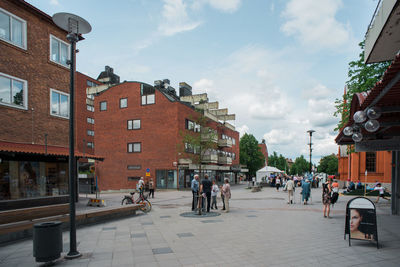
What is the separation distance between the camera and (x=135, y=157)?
3631 centimetres

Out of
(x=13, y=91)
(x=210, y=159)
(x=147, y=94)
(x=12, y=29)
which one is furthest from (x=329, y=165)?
(x=12, y=29)

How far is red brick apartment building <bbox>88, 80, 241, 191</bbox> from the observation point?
34531 mm

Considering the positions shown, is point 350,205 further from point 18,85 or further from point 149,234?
point 18,85

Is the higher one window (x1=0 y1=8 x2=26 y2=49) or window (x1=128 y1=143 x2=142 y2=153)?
window (x1=0 y1=8 x2=26 y2=49)

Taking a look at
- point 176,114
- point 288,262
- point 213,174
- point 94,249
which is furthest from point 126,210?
point 213,174

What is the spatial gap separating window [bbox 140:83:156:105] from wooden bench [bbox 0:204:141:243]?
24589mm

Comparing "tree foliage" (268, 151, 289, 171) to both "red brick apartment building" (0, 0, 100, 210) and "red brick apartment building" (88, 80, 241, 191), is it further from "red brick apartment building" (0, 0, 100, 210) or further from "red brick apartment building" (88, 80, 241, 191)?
"red brick apartment building" (0, 0, 100, 210)

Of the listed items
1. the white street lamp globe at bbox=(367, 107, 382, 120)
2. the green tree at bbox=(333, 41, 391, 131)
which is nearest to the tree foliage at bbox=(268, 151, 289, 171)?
the green tree at bbox=(333, 41, 391, 131)

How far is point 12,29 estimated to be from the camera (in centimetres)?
1248

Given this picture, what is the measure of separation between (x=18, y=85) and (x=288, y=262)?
12964mm

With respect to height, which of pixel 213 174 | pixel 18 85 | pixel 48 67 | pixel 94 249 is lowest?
pixel 213 174

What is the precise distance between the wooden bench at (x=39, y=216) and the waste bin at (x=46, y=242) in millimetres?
2706

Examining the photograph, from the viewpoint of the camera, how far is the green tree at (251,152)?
224ft

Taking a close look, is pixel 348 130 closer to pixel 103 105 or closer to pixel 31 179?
pixel 31 179
